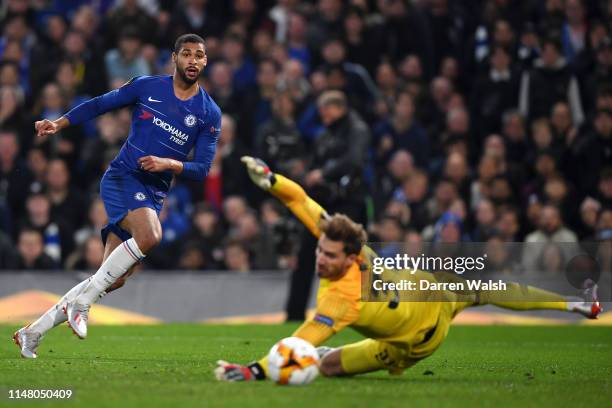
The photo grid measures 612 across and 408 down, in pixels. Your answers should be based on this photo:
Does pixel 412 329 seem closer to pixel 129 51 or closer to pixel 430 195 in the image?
pixel 430 195

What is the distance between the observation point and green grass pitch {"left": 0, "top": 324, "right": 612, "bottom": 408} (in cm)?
768

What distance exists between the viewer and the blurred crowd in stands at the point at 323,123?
1741cm

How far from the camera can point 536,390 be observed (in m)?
8.47

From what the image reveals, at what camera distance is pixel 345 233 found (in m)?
8.31

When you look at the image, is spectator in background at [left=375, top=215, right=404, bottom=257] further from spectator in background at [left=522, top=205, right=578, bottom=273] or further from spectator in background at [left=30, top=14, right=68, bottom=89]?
spectator in background at [left=30, top=14, right=68, bottom=89]

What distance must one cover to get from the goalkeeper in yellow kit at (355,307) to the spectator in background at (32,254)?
8880mm

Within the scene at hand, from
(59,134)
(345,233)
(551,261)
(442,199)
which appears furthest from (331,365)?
(59,134)

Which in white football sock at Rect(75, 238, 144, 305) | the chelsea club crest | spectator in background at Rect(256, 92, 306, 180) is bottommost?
white football sock at Rect(75, 238, 144, 305)

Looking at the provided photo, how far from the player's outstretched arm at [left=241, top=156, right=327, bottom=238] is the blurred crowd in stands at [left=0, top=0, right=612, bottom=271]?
6848 mm

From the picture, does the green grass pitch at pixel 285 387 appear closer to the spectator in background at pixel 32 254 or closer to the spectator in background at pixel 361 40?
the spectator in background at pixel 32 254

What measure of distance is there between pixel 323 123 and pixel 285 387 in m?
8.48

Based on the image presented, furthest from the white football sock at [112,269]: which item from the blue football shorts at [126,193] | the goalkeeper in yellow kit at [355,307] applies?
the goalkeeper in yellow kit at [355,307]

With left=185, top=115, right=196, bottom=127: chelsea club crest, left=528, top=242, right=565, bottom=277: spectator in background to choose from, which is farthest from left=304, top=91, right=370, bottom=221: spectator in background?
left=185, top=115, right=196, bottom=127: chelsea club crest

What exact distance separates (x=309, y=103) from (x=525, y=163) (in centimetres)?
331
